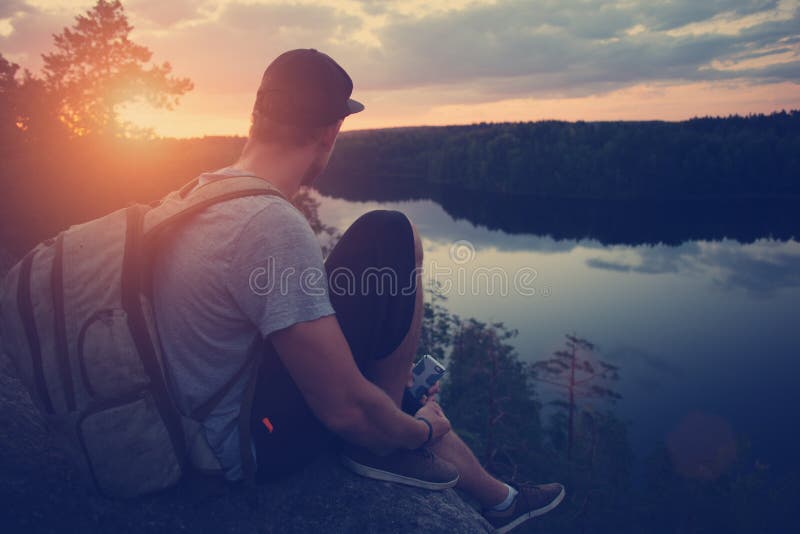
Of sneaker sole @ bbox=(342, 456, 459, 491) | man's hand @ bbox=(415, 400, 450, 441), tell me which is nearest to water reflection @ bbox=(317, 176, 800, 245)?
man's hand @ bbox=(415, 400, 450, 441)

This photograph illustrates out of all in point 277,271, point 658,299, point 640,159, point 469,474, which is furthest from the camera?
point 640,159

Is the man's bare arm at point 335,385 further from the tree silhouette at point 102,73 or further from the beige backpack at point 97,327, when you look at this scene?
the tree silhouette at point 102,73

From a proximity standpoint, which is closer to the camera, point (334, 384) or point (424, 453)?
point (334, 384)

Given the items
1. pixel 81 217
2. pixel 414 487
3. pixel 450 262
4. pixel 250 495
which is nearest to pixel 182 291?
pixel 250 495

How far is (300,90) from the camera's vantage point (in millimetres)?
1761

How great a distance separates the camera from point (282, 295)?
148 centimetres

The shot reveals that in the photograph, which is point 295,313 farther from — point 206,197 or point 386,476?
point 386,476

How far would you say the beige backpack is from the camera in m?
1.56

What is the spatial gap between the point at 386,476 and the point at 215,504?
73 centimetres

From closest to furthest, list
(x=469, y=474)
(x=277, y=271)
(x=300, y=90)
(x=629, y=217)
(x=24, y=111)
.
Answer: (x=277, y=271), (x=300, y=90), (x=469, y=474), (x=24, y=111), (x=629, y=217)

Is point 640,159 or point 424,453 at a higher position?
point 640,159

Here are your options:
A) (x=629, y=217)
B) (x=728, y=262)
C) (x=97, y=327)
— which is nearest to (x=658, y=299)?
(x=728, y=262)

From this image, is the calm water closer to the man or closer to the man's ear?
the man

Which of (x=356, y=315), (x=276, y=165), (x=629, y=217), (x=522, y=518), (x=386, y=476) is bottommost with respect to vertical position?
(x=629, y=217)
